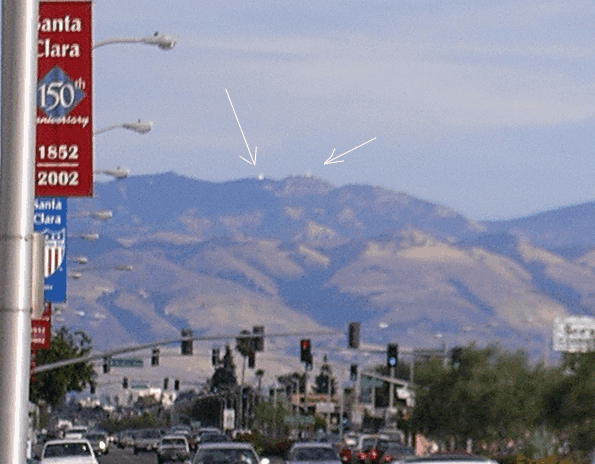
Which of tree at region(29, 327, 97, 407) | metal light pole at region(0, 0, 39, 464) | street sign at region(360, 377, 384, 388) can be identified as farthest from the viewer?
street sign at region(360, 377, 384, 388)

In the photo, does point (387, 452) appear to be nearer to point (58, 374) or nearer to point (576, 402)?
point (576, 402)

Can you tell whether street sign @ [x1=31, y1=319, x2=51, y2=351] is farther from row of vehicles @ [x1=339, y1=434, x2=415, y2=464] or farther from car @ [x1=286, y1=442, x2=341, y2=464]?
row of vehicles @ [x1=339, y1=434, x2=415, y2=464]

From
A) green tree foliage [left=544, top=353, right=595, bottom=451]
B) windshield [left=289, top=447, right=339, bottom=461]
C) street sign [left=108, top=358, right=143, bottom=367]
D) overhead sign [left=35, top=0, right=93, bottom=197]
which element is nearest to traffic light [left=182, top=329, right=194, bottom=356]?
green tree foliage [left=544, top=353, right=595, bottom=451]

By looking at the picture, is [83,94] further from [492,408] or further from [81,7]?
[492,408]

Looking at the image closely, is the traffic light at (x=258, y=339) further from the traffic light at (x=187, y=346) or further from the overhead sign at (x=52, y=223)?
the overhead sign at (x=52, y=223)

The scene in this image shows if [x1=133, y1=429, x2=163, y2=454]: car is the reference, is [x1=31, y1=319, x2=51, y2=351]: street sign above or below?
above
